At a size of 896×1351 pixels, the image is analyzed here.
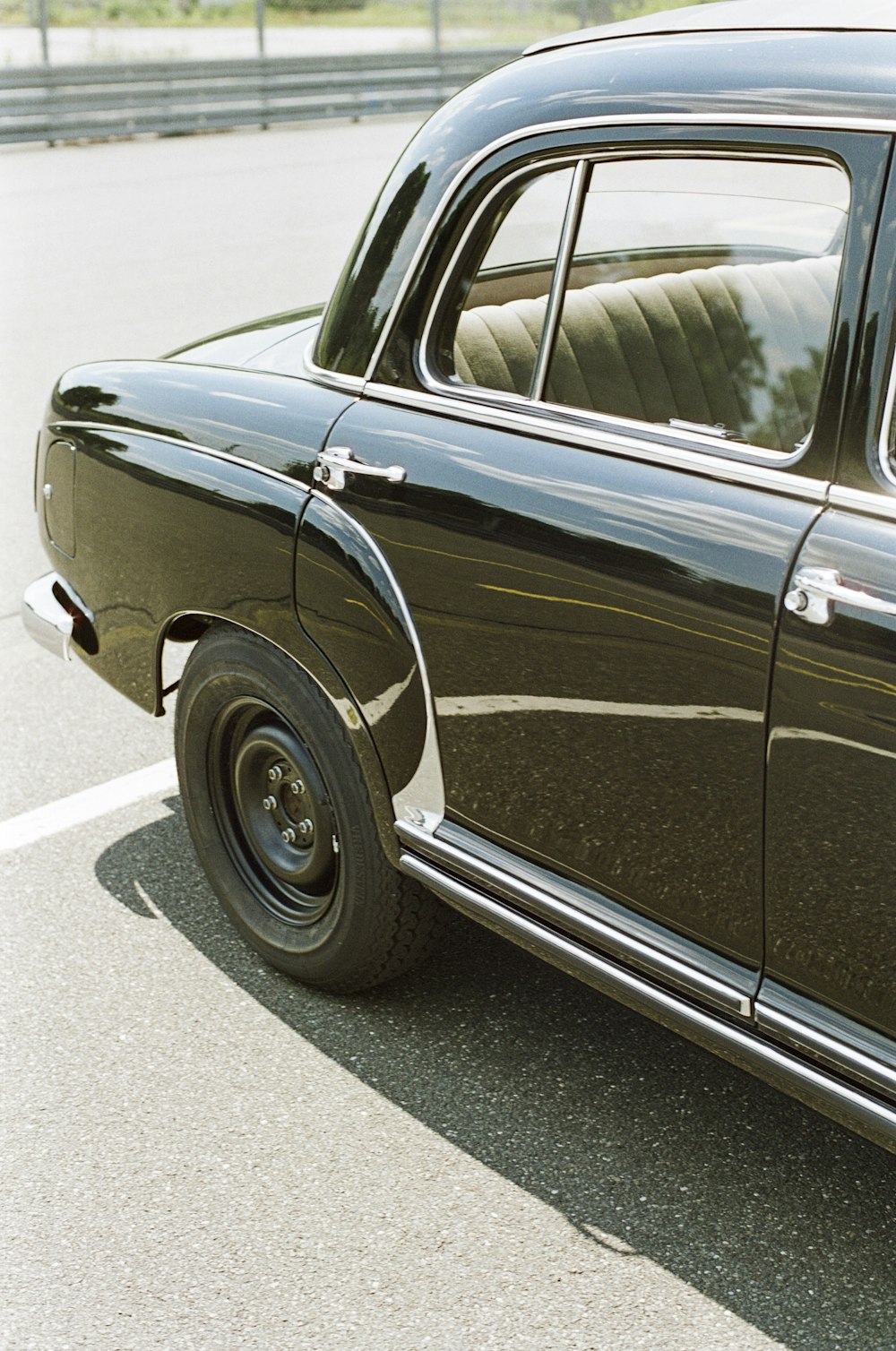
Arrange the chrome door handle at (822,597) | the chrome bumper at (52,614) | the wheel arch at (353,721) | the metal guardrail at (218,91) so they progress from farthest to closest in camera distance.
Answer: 1. the metal guardrail at (218,91)
2. the chrome bumper at (52,614)
3. the wheel arch at (353,721)
4. the chrome door handle at (822,597)

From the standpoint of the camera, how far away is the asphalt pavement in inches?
95.1

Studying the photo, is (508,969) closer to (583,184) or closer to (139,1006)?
(139,1006)

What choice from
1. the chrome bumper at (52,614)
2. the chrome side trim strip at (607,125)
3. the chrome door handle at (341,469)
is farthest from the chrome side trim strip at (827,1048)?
the chrome bumper at (52,614)

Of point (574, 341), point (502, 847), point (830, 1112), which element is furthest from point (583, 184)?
point (830, 1112)

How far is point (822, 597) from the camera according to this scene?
2021mm

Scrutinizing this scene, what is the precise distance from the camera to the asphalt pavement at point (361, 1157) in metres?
2.42

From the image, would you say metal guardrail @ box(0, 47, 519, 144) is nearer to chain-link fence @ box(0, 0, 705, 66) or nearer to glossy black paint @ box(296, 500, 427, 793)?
chain-link fence @ box(0, 0, 705, 66)

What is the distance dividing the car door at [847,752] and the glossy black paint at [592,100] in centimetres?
23

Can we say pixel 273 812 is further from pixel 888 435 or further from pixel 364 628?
pixel 888 435

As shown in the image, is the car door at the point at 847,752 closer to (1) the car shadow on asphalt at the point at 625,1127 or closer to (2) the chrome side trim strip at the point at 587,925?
(2) the chrome side trim strip at the point at 587,925

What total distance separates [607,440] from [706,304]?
45 cm

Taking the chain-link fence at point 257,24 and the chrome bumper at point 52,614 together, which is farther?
the chain-link fence at point 257,24

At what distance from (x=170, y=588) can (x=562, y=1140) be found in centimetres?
136

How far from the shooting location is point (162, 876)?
3678mm
